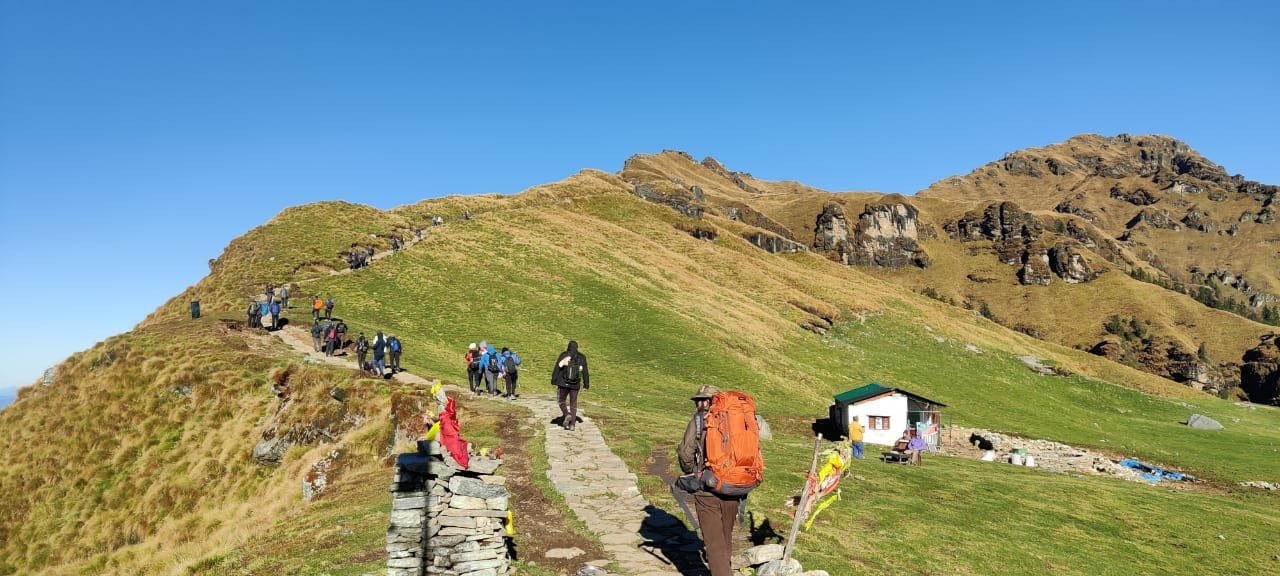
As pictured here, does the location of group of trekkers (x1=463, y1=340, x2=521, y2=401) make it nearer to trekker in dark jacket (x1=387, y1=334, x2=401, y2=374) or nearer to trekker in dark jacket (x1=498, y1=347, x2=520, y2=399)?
trekker in dark jacket (x1=498, y1=347, x2=520, y2=399)

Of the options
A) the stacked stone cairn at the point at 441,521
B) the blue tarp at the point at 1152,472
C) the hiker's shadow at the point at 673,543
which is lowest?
the blue tarp at the point at 1152,472

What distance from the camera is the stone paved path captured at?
12.4 m

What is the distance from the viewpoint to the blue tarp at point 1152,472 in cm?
4044

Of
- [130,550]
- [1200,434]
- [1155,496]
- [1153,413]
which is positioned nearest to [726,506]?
[130,550]

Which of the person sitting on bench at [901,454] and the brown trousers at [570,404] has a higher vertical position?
the brown trousers at [570,404]

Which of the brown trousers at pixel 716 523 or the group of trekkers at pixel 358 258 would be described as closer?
the brown trousers at pixel 716 523

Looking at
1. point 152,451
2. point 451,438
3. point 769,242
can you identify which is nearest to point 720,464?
point 451,438

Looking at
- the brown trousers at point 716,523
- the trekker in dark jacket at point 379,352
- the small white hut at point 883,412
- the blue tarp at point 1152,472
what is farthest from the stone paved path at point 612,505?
the blue tarp at point 1152,472

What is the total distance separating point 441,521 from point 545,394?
82.1 feet

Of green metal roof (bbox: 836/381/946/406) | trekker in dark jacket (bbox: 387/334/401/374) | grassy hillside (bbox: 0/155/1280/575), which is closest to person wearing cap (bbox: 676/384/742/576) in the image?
grassy hillside (bbox: 0/155/1280/575)

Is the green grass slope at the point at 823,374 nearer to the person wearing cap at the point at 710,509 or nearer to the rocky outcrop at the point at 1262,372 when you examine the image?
the person wearing cap at the point at 710,509

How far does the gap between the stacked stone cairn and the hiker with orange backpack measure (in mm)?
3715

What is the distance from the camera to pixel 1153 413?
237 ft

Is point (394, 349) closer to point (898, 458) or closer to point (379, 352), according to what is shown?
point (379, 352)
